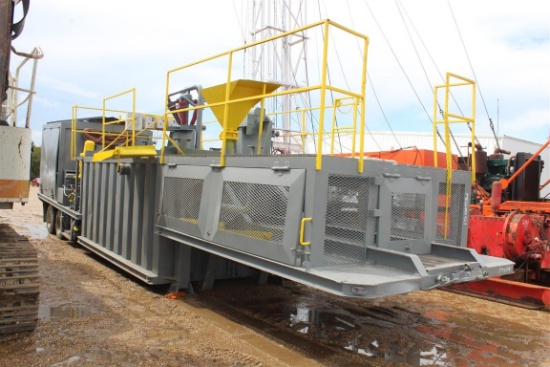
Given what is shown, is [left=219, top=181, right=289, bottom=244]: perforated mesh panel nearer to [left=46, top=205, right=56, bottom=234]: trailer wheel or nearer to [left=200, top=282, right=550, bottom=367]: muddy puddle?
[left=200, top=282, right=550, bottom=367]: muddy puddle

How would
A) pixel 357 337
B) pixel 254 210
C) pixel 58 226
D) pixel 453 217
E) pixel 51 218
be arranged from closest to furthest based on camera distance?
1. pixel 254 210
2. pixel 357 337
3. pixel 453 217
4. pixel 58 226
5. pixel 51 218

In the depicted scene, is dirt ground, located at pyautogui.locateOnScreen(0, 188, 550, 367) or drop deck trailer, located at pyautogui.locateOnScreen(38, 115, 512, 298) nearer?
drop deck trailer, located at pyautogui.locateOnScreen(38, 115, 512, 298)

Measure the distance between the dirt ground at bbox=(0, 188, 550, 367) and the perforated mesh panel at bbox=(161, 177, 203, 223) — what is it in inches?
50.6

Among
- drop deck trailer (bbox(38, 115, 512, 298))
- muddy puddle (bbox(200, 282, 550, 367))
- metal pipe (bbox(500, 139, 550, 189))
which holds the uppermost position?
metal pipe (bbox(500, 139, 550, 189))

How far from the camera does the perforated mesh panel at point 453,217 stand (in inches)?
231

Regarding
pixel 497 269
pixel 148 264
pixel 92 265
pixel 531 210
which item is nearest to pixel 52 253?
pixel 92 265

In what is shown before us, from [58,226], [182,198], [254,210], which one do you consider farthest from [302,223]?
[58,226]

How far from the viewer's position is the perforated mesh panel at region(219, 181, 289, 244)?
4676 millimetres

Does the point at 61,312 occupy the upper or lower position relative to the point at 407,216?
lower

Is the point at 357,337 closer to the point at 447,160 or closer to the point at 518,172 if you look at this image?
the point at 447,160

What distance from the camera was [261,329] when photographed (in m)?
5.80

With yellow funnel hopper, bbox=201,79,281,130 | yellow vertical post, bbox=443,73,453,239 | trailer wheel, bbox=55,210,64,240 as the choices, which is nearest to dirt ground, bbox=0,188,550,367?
yellow vertical post, bbox=443,73,453,239

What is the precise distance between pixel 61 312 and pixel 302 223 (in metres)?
3.56

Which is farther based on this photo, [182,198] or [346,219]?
[182,198]
